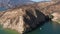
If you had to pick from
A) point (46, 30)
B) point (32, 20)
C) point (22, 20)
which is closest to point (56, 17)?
point (32, 20)

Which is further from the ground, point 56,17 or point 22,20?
point 22,20

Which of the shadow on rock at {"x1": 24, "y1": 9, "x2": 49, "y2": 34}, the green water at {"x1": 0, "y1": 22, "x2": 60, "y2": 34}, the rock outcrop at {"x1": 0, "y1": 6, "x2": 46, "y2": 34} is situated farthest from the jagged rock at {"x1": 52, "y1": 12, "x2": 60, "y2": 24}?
the green water at {"x1": 0, "y1": 22, "x2": 60, "y2": 34}

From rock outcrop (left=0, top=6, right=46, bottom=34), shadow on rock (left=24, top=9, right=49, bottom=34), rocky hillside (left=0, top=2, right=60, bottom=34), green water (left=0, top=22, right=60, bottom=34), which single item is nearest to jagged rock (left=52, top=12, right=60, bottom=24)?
shadow on rock (left=24, top=9, right=49, bottom=34)

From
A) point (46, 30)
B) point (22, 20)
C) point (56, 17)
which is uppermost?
point (22, 20)

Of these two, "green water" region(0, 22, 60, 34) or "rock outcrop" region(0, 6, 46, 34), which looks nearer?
"green water" region(0, 22, 60, 34)

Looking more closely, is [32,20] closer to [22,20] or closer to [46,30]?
[22,20]

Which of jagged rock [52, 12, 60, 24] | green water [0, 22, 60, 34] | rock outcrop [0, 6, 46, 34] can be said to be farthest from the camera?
jagged rock [52, 12, 60, 24]

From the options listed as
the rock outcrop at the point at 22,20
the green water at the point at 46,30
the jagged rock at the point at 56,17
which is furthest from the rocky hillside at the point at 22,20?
the jagged rock at the point at 56,17

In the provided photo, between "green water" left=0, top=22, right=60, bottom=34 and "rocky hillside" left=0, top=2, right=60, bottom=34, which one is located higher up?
"rocky hillside" left=0, top=2, right=60, bottom=34

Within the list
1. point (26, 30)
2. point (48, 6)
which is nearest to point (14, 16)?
point (26, 30)

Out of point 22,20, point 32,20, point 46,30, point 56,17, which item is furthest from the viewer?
point 56,17

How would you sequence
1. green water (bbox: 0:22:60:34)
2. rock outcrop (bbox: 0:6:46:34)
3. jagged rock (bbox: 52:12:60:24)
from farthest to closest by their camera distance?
jagged rock (bbox: 52:12:60:24)
rock outcrop (bbox: 0:6:46:34)
green water (bbox: 0:22:60:34)

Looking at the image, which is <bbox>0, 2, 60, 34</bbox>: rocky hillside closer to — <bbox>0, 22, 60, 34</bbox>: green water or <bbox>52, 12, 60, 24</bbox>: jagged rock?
<bbox>0, 22, 60, 34</bbox>: green water
